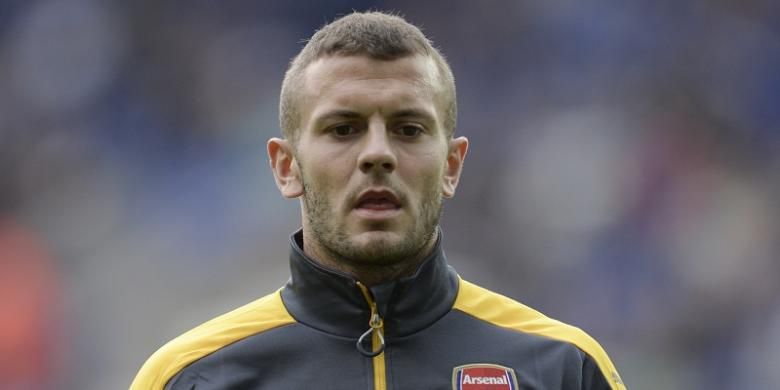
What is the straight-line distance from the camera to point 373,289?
246 centimetres

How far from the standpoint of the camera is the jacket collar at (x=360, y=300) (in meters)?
2.46

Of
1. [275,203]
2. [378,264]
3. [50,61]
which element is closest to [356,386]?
[378,264]

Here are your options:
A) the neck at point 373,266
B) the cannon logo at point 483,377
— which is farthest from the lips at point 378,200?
the cannon logo at point 483,377

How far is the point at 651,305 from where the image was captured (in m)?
6.82

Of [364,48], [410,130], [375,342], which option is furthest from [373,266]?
[364,48]

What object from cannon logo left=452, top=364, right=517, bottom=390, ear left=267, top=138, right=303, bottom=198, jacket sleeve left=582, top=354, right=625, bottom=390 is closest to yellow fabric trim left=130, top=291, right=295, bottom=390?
ear left=267, top=138, right=303, bottom=198

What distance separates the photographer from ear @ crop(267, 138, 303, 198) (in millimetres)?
2625

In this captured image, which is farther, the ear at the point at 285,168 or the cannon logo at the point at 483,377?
the ear at the point at 285,168

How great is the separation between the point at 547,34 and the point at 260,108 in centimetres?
209

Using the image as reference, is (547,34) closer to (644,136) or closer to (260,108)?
(644,136)

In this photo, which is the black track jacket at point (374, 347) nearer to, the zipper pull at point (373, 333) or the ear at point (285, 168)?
the zipper pull at point (373, 333)

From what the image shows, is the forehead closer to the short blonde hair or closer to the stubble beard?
the short blonde hair

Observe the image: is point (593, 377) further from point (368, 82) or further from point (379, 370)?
point (368, 82)

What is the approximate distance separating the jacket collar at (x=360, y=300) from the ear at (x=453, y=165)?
0.15 metres
